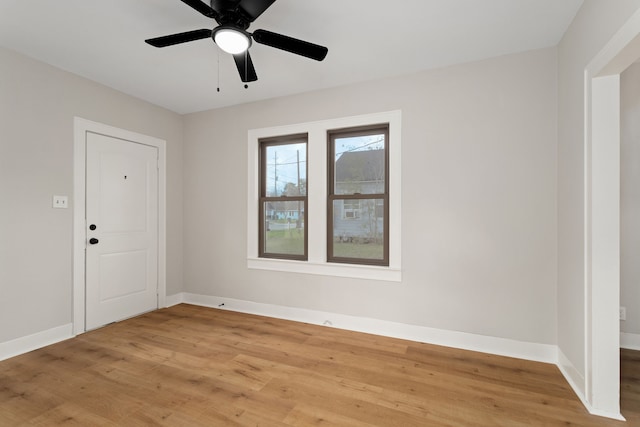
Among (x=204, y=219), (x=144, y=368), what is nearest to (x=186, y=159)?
(x=204, y=219)

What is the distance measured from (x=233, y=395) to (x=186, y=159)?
127 inches

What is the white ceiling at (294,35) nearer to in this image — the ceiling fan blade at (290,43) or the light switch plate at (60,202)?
the ceiling fan blade at (290,43)

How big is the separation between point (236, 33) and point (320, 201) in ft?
6.27

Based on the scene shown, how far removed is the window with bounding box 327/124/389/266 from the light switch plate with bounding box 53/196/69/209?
2670 millimetres

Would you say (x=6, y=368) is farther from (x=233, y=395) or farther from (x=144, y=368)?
(x=233, y=395)

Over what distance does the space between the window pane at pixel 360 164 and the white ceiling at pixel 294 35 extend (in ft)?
2.13

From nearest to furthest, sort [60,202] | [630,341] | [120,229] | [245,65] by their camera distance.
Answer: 1. [245,65]
2. [630,341]
3. [60,202]
4. [120,229]

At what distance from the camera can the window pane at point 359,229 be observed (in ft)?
10.6

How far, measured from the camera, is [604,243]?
1810 millimetres

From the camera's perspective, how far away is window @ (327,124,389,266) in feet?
10.5

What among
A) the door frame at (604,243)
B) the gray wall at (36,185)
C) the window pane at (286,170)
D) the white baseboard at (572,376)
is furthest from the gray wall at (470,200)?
the gray wall at (36,185)

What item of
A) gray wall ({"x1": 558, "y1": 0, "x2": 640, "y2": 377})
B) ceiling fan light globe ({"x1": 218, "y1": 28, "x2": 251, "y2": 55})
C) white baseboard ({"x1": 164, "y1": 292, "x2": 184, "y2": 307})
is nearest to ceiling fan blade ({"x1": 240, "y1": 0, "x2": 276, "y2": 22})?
ceiling fan light globe ({"x1": 218, "y1": 28, "x2": 251, "y2": 55})

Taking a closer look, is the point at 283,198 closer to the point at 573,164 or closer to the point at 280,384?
the point at 280,384

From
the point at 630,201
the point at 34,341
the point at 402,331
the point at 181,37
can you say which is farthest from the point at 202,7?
the point at 630,201
